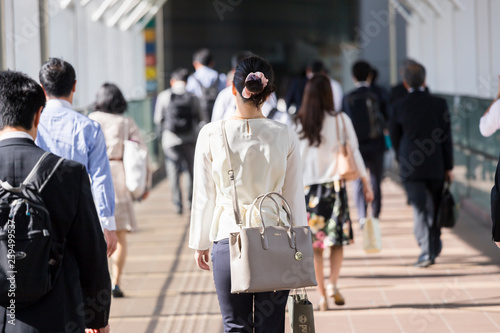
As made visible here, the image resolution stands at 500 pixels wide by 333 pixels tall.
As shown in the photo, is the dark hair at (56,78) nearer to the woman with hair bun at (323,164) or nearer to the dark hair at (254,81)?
the dark hair at (254,81)

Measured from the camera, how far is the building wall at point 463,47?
1155cm

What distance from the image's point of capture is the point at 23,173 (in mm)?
2961

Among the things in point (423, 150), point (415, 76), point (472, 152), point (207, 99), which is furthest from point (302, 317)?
point (472, 152)

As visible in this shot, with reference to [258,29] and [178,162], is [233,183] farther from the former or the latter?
[258,29]

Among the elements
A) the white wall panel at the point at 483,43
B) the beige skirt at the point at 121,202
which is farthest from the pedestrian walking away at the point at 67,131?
the white wall panel at the point at 483,43

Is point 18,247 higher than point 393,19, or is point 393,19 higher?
point 393,19


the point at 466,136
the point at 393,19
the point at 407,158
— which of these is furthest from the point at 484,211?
the point at 393,19

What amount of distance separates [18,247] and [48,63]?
6.70 feet

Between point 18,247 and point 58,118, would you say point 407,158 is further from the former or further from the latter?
point 18,247

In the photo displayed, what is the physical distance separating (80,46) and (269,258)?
827cm

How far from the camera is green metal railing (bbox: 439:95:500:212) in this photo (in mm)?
10133

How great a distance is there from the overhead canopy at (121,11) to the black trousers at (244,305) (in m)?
6.41

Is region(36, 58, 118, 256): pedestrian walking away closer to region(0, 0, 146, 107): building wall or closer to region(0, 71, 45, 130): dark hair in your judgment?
region(0, 71, 45, 130): dark hair

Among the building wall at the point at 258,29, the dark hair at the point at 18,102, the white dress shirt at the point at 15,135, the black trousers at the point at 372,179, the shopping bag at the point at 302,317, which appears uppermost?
the building wall at the point at 258,29
